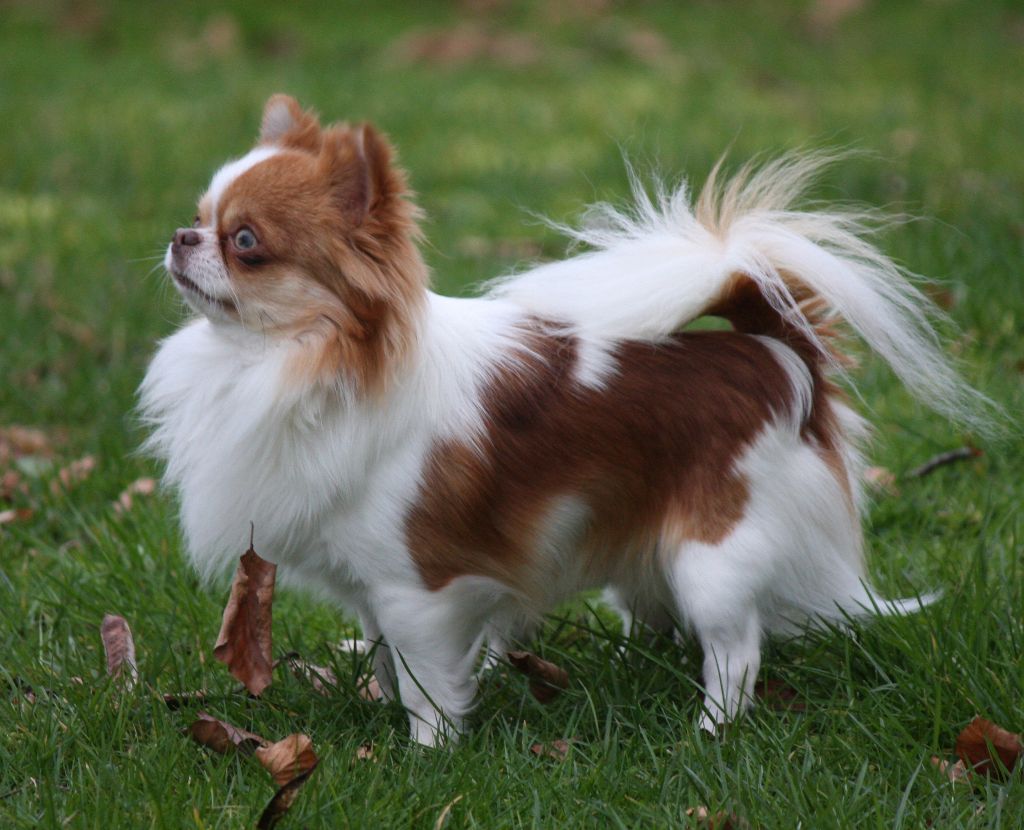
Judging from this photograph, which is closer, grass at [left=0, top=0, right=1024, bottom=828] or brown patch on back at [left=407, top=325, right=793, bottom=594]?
grass at [left=0, top=0, right=1024, bottom=828]

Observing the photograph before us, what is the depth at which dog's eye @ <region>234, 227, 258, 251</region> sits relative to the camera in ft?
8.36

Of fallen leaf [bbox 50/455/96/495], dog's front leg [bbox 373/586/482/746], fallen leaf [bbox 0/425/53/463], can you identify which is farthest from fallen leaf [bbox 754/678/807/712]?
fallen leaf [bbox 0/425/53/463]

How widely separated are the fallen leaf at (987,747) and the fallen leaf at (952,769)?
15mm

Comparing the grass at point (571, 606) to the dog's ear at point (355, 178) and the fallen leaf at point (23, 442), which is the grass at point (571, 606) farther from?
the dog's ear at point (355, 178)

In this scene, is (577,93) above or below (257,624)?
below

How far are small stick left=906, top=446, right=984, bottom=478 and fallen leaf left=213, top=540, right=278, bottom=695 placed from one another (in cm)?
207

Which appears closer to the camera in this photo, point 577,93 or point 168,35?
point 577,93

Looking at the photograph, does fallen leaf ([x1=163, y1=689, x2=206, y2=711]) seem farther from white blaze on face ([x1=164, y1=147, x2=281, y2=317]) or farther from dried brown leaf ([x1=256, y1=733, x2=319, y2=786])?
white blaze on face ([x1=164, y1=147, x2=281, y2=317])

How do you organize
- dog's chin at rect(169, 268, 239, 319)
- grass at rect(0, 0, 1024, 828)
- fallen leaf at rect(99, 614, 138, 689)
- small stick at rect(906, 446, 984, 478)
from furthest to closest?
small stick at rect(906, 446, 984, 478) → fallen leaf at rect(99, 614, 138, 689) → dog's chin at rect(169, 268, 239, 319) → grass at rect(0, 0, 1024, 828)

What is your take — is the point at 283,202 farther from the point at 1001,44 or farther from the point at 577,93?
the point at 1001,44

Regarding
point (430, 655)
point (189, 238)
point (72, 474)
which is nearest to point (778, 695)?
point (430, 655)

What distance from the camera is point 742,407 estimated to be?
2783 millimetres

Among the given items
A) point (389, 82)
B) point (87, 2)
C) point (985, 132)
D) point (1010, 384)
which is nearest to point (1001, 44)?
point (985, 132)

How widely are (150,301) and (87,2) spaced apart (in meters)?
8.27
